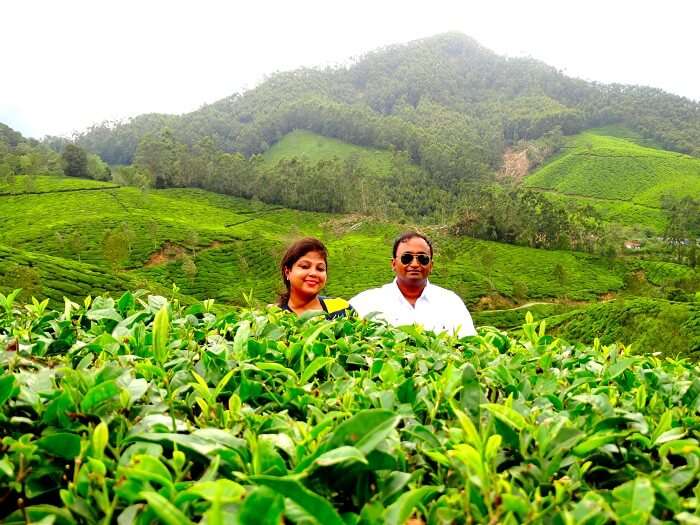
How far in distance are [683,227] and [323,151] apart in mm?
63486

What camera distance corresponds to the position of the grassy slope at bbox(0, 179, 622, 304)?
130ft

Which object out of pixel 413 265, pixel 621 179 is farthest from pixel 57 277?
pixel 621 179

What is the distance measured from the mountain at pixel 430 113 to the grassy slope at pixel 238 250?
36.6 m

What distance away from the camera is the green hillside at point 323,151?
3688 inches

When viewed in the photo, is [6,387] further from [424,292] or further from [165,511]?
[424,292]

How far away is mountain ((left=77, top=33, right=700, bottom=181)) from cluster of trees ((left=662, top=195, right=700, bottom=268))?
2845 centimetres

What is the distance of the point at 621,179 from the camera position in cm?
8075

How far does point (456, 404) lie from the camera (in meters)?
1.26

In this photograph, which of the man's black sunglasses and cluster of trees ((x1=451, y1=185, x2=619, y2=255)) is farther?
cluster of trees ((x1=451, y1=185, x2=619, y2=255))

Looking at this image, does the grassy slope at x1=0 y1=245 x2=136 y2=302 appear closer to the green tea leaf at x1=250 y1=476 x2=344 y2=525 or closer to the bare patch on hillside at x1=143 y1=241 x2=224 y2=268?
the bare patch on hillside at x1=143 y1=241 x2=224 y2=268

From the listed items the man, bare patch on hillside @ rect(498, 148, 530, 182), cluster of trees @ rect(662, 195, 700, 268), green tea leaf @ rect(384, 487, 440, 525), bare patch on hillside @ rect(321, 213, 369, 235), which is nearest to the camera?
green tea leaf @ rect(384, 487, 440, 525)

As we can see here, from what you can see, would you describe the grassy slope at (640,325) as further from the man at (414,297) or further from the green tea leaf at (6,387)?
the green tea leaf at (6,387)

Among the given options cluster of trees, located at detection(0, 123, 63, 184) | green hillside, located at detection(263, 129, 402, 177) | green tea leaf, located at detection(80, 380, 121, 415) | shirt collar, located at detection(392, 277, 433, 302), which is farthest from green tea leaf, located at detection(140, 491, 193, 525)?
green hillside, located at detection(263, 129, 402, 177)

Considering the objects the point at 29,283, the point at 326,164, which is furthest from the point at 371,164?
the point at 29,283
